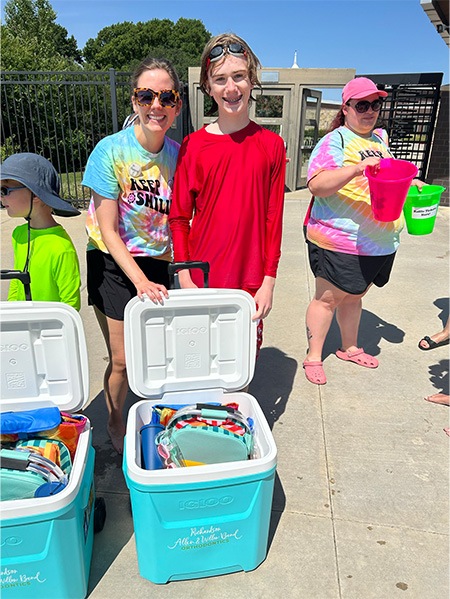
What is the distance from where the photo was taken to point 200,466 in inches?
62.2

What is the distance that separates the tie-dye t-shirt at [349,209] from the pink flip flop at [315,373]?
2.74ft

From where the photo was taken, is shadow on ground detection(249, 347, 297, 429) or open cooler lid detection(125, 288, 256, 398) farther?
shadow on ground detection(249, 347, 297, 429)

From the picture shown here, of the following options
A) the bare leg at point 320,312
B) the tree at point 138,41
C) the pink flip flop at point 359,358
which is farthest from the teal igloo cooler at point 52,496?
the tree at point 138,41

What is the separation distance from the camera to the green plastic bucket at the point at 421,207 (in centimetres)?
313

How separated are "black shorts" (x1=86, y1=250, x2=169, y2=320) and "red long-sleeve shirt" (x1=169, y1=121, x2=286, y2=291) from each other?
17 centimetres

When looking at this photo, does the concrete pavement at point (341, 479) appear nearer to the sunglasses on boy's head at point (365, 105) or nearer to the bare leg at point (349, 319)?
the bare leg at point (349, 319)

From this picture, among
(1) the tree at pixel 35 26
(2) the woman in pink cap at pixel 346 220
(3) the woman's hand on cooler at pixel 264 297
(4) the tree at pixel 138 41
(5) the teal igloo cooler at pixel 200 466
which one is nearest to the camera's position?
(5) the teal igloo cooler at pixel 200 466

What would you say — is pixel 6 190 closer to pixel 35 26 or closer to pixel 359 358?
pixel 359 358

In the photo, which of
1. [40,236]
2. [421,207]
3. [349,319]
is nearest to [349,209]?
[421,207]

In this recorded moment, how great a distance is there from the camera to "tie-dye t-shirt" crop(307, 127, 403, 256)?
8.73ft

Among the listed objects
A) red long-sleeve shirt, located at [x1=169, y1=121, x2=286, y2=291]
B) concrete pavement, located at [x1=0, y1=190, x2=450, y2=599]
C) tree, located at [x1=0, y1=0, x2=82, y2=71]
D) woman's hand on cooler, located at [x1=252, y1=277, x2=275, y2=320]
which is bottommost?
concrete pavement, located at [x1=0, y1=190, x2=450, y2=599]

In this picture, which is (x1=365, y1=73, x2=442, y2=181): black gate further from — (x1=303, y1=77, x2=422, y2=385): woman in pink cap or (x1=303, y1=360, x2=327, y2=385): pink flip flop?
(x1=303, y1=360, x2=327, y2=385): pink flip flop

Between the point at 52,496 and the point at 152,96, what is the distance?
1.49m

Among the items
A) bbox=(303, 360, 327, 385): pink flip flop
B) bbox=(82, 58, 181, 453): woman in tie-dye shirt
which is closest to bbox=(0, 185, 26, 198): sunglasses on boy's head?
bbox=(82, 58, 181, 453): woman in tie-dye shirt
